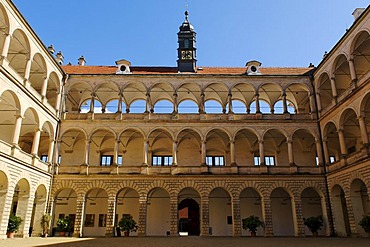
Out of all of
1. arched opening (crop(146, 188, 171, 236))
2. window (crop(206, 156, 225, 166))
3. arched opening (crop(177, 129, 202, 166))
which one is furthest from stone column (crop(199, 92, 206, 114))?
arched opening (crop(146, 188, 171, 236))

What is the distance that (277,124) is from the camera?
23188 millimetres

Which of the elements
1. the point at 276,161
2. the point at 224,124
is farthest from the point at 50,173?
the point at 276,161

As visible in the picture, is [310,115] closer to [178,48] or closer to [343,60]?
[343,60]

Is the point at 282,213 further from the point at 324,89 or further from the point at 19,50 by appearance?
the point at 19,50

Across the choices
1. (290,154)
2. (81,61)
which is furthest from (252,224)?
(81,61)

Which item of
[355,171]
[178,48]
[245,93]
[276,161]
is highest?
[178,48]

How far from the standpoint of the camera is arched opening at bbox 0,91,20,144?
1745cm

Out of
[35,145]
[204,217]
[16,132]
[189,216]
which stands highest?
[16,132]

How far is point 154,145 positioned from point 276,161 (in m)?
9.36

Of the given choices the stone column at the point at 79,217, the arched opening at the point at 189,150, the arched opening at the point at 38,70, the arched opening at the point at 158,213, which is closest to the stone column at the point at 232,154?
the arched opening at the point at 189,150

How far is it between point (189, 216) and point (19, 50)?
15.9 metres

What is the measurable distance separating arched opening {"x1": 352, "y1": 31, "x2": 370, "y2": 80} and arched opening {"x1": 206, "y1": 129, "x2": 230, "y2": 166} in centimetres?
1008

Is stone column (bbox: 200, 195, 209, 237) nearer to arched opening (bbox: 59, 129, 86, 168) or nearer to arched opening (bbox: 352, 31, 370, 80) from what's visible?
arched opening (bbox: 59, 129, 86, 168)

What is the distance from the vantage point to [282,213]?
79.1 feet
